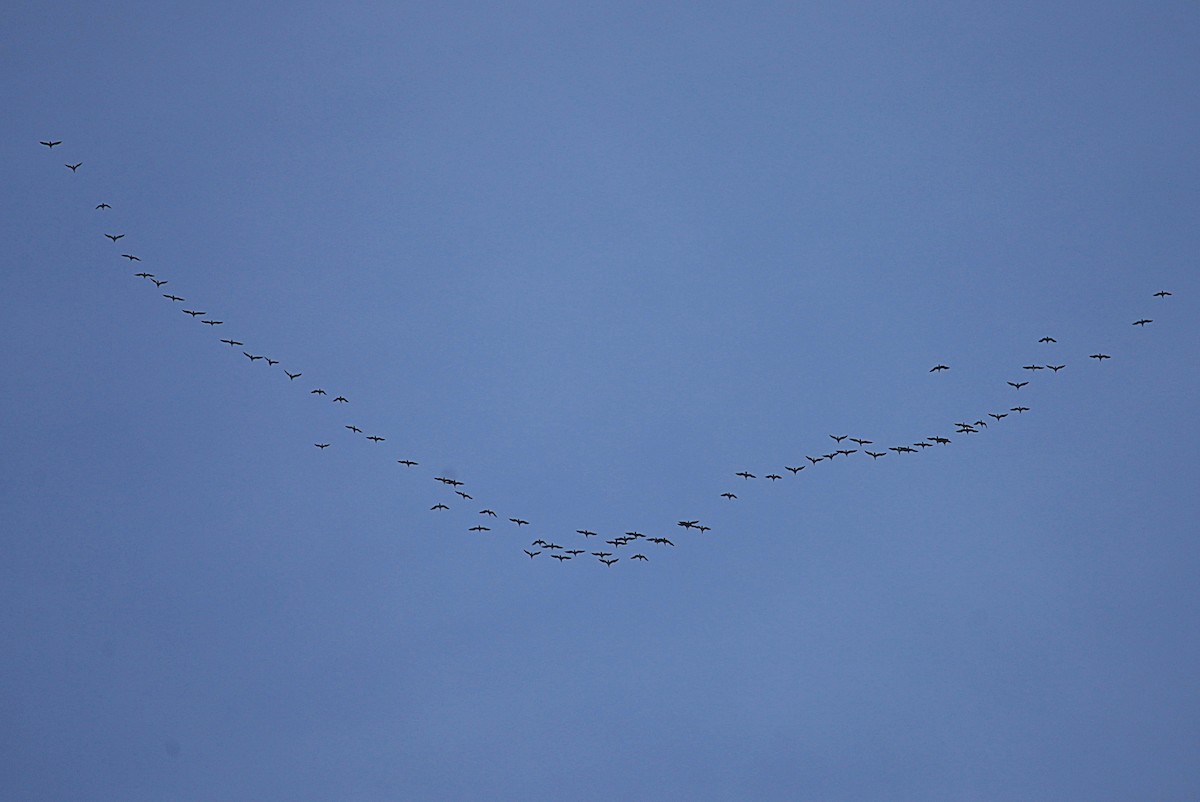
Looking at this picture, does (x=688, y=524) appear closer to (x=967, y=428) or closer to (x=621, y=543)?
(x=621, y=543)

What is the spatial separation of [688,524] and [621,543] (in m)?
5.11

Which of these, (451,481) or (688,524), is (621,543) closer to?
(688,524)

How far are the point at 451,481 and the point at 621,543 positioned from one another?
606 inches

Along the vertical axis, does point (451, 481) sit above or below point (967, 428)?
below

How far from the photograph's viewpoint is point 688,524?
9588 centimetres

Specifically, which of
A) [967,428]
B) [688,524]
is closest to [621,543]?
[688,524]

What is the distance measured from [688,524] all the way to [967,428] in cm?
1956

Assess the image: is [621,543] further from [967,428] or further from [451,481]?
[967,428]

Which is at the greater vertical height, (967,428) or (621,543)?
(967,428)

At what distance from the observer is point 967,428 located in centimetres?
9481

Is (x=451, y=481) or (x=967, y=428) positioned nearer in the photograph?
(x=451, y=481)

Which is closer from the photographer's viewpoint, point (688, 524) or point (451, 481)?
point (451, 481)

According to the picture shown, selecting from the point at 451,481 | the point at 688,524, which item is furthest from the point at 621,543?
the point at 451,481

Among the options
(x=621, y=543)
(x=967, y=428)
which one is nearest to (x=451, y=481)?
(x=621, y=543)
